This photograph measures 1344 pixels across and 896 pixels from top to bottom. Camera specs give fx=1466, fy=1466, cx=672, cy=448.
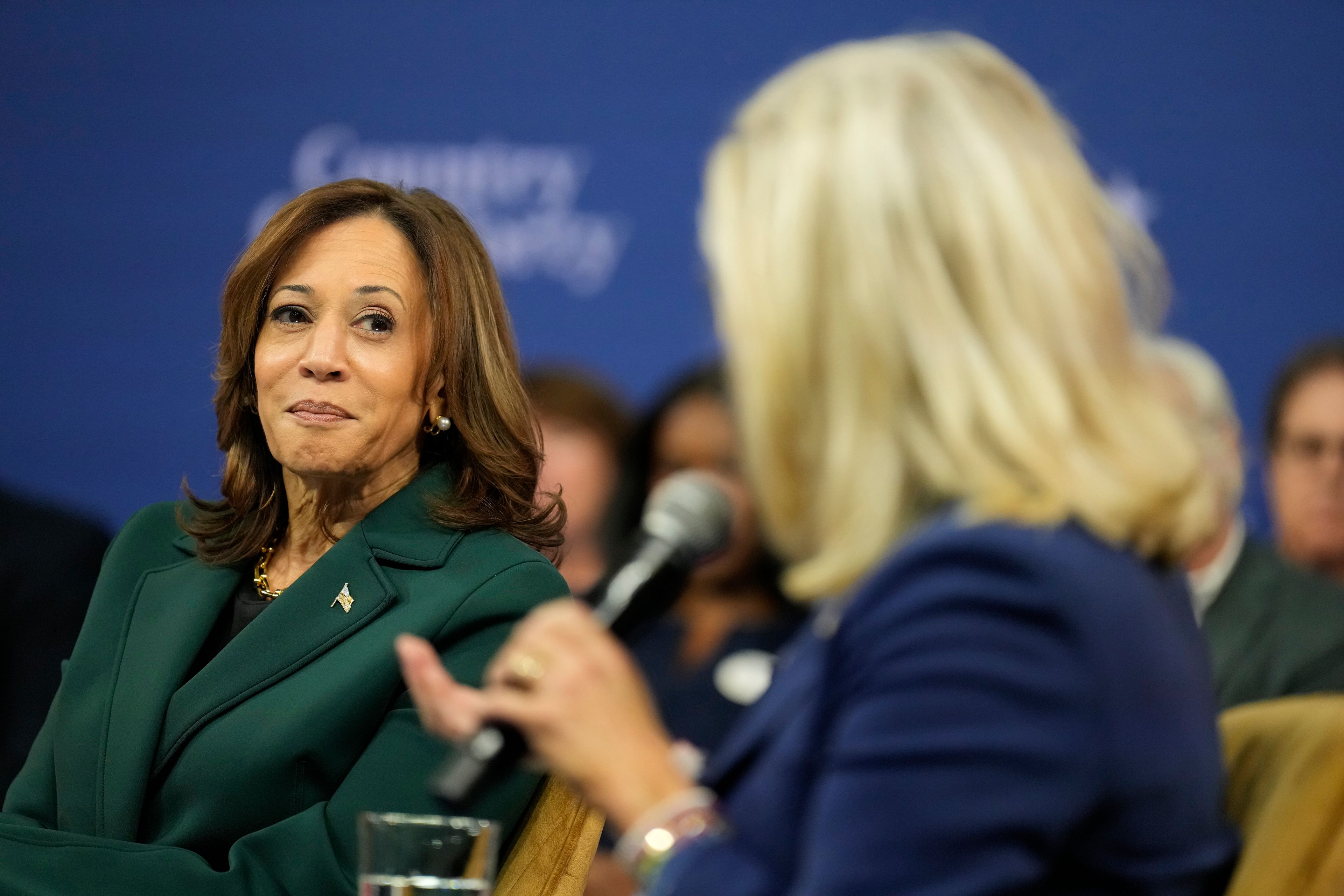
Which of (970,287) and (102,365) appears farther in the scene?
(102,365)

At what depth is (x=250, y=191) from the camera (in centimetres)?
471

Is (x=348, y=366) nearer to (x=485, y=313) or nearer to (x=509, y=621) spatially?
(x=485, y=313)

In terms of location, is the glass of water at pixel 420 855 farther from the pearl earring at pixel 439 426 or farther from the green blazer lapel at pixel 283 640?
the pearl earring at pixel 439 426

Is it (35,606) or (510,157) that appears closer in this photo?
(35,606)

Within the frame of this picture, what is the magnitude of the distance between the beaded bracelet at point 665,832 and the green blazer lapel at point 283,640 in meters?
0.92

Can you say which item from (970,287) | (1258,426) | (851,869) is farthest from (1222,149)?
(851,869)

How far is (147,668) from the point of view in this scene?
2.20 metres

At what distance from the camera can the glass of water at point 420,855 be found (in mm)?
1417

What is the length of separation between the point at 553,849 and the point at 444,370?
764 millimetres

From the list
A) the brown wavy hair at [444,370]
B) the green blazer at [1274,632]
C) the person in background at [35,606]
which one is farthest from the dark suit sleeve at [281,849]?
the green blazer at [1274,632]

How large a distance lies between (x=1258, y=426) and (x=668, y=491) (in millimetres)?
3050

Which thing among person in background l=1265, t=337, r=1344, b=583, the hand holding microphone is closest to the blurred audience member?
person in background l=1265, t=337, r=1344, b=583

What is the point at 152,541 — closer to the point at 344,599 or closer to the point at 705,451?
the point at 344,599

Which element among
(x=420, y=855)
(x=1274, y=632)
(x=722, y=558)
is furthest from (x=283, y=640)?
(x=1274, y=632)
